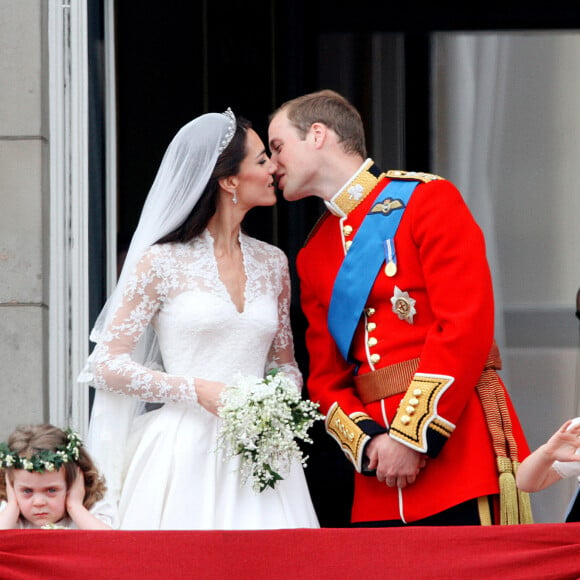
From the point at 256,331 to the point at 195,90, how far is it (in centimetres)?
254

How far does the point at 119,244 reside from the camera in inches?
233

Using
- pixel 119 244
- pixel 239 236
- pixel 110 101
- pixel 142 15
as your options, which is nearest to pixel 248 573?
pixel 239 236

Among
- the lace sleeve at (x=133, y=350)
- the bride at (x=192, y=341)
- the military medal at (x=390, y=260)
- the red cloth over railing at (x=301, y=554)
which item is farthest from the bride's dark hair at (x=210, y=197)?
the red cloth over railing at (x=301, y=554)

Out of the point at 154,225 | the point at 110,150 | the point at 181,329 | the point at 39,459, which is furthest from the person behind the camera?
the point at 110,150

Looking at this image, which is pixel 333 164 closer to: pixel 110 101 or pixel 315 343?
pixel 315 343

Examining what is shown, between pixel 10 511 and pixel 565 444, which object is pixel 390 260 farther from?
pixel 10 511

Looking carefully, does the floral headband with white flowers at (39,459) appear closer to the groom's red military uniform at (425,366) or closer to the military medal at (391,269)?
the groom's red military uniform at (425,366)

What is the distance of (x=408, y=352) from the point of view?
4.10 m

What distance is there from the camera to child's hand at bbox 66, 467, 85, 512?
12.9 feet

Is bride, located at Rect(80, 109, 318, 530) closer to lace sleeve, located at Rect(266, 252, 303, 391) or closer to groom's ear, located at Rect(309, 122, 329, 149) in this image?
lace sleeve, located at Rect(266, 252, 303, 391)

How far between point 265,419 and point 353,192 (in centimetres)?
84

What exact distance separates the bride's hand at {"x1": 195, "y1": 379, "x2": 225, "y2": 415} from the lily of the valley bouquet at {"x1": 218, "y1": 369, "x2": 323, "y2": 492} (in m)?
0.16

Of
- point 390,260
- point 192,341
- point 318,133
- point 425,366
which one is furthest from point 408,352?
point 318,133

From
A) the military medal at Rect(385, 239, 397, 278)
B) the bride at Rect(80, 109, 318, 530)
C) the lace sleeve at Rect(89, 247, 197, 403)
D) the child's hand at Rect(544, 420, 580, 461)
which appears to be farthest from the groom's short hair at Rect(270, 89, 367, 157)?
the child's hand at Rect(544, 420, 580, 461)
